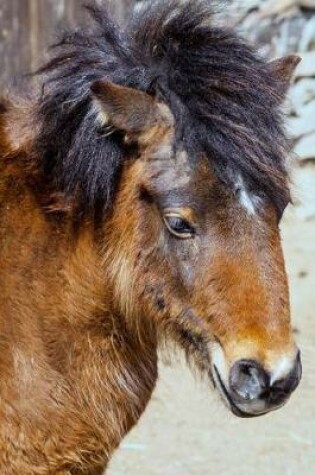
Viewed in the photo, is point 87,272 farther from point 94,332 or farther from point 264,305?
point 264,305

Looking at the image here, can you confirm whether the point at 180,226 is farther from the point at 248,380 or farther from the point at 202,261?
the point at 248,380

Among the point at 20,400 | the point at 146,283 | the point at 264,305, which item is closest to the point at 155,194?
the point at 146,283

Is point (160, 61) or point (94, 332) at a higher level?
point (160, 61)

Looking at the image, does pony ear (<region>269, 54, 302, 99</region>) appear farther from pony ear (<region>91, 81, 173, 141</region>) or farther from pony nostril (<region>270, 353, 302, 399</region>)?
pony nostril (<region>270, 353, 302, 399</region>)

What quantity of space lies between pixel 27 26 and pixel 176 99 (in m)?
5.01

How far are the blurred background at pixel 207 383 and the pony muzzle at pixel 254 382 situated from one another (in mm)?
253

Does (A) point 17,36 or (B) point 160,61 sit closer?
(B) point 160,61

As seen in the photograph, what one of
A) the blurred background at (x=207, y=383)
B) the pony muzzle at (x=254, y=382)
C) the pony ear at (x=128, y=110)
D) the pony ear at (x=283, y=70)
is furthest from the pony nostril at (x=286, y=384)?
the pony ear at (x=283, y=70)

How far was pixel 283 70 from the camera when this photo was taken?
13.1 ft

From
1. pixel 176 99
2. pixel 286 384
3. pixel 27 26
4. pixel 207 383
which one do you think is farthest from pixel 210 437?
pixel 27 26

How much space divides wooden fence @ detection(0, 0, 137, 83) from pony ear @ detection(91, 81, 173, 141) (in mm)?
4714

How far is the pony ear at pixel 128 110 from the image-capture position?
3.48m

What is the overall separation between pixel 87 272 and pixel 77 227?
0.16m

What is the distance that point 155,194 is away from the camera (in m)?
3.56
